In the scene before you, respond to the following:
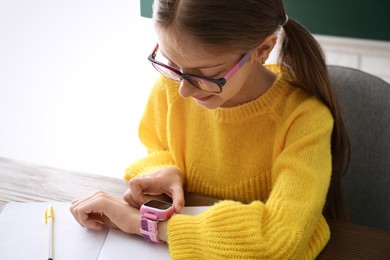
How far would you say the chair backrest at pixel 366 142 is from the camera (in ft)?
4.14

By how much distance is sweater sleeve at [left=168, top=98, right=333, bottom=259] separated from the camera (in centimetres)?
92

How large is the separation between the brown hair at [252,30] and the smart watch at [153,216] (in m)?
0.33

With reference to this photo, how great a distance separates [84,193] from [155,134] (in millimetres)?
310

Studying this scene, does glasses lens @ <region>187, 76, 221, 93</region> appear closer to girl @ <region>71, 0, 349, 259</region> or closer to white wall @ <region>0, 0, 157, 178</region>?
girl @ <region>71, 0, 349, 259</region>

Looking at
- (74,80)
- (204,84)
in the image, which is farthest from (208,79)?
(74,80)

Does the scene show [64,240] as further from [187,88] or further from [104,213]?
[187,88]

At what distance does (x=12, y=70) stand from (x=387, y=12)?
1711 mm

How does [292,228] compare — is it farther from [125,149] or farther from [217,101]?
[125,149]

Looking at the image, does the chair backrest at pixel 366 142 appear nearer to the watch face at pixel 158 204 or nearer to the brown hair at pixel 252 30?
the brown hair at pixel 252 30

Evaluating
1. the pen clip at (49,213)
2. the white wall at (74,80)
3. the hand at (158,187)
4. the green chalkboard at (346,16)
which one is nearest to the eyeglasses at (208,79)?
the hand at (158,187)

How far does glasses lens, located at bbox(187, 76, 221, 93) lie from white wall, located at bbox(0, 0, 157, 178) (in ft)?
4.71

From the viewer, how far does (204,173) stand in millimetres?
1260

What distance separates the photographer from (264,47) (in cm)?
104

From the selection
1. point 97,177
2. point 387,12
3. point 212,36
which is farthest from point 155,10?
point 387,12
